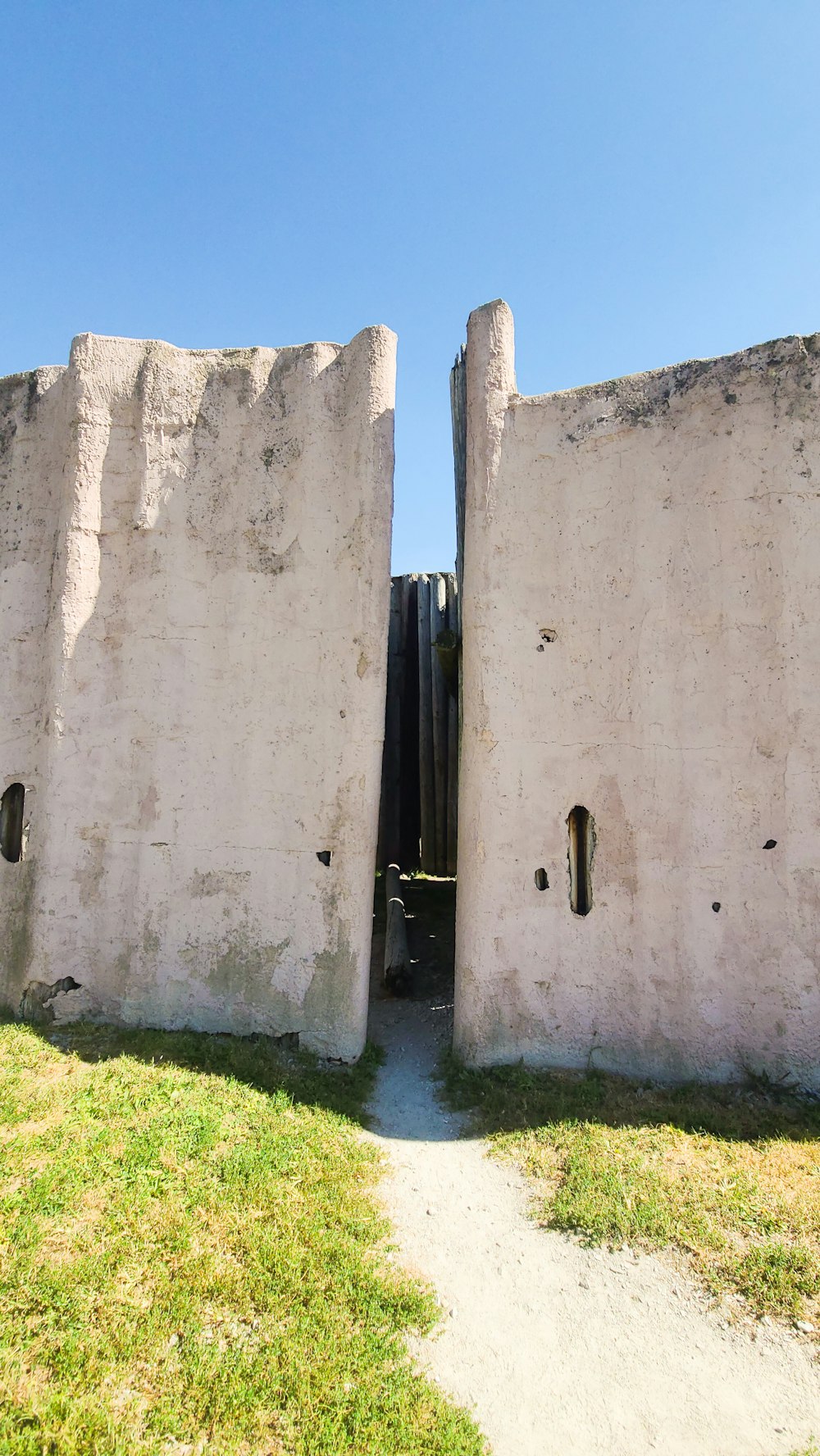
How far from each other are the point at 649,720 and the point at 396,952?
296 centimetres

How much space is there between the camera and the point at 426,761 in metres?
8.80

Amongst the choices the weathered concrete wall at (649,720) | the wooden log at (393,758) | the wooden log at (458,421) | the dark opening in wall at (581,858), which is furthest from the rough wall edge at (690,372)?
the wooden log at (393,758)

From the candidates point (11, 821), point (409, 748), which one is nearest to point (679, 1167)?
point (11, 821)

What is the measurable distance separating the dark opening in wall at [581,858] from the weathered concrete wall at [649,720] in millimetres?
49

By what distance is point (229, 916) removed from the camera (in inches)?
201

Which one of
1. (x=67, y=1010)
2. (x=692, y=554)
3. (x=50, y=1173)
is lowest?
(x=50, y=1173)

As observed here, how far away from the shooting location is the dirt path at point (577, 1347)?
2.51 m

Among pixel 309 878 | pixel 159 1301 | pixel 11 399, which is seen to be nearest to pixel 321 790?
pixel 309 878

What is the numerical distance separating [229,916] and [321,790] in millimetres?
1025

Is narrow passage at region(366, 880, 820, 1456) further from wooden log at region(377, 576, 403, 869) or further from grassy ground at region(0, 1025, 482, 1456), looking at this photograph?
wooden log at region(377, 576, 403, 869)

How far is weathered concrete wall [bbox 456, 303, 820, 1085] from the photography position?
186 inches

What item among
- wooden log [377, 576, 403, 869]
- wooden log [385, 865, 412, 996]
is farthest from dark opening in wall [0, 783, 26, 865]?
wooden log [377, 576, 403, 869]

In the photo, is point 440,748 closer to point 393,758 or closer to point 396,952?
point 393,758

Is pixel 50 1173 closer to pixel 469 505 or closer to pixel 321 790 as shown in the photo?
A: pixel 321 790
